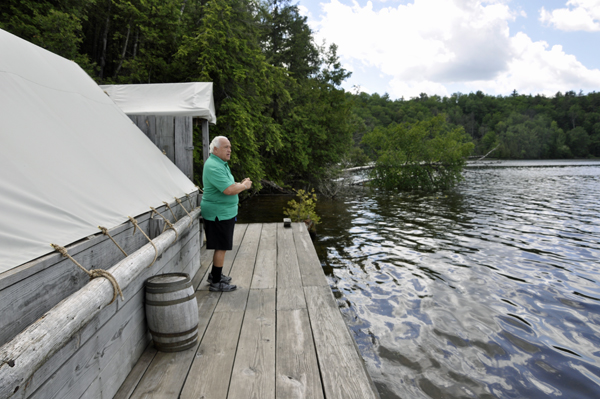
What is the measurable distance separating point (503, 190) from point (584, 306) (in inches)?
723

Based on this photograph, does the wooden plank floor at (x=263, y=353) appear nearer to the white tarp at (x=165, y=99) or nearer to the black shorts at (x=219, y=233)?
the black shorts at (x=219, y=233)

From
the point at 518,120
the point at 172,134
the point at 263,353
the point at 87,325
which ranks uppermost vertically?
the point at 518,120

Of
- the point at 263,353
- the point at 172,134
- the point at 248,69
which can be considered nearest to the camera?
the point at 263,353

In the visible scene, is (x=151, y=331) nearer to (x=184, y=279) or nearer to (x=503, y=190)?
(x=184, y=279)

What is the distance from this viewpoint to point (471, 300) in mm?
6320

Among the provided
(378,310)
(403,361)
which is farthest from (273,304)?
(378,310)

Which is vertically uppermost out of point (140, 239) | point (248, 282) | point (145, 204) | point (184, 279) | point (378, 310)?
point (145, 204)

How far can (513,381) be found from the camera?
4.21 meters

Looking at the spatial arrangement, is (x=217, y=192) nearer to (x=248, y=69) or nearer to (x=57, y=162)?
(x=57, y=162)

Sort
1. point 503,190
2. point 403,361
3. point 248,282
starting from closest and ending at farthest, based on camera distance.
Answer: point 403,361, point 248,282, point 503,190

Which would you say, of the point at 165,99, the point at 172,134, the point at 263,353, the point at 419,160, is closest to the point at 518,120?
the point at 419,160

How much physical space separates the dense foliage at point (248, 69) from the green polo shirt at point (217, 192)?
21.2ft

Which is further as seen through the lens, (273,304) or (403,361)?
(403,361)

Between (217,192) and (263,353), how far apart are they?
191 cm
